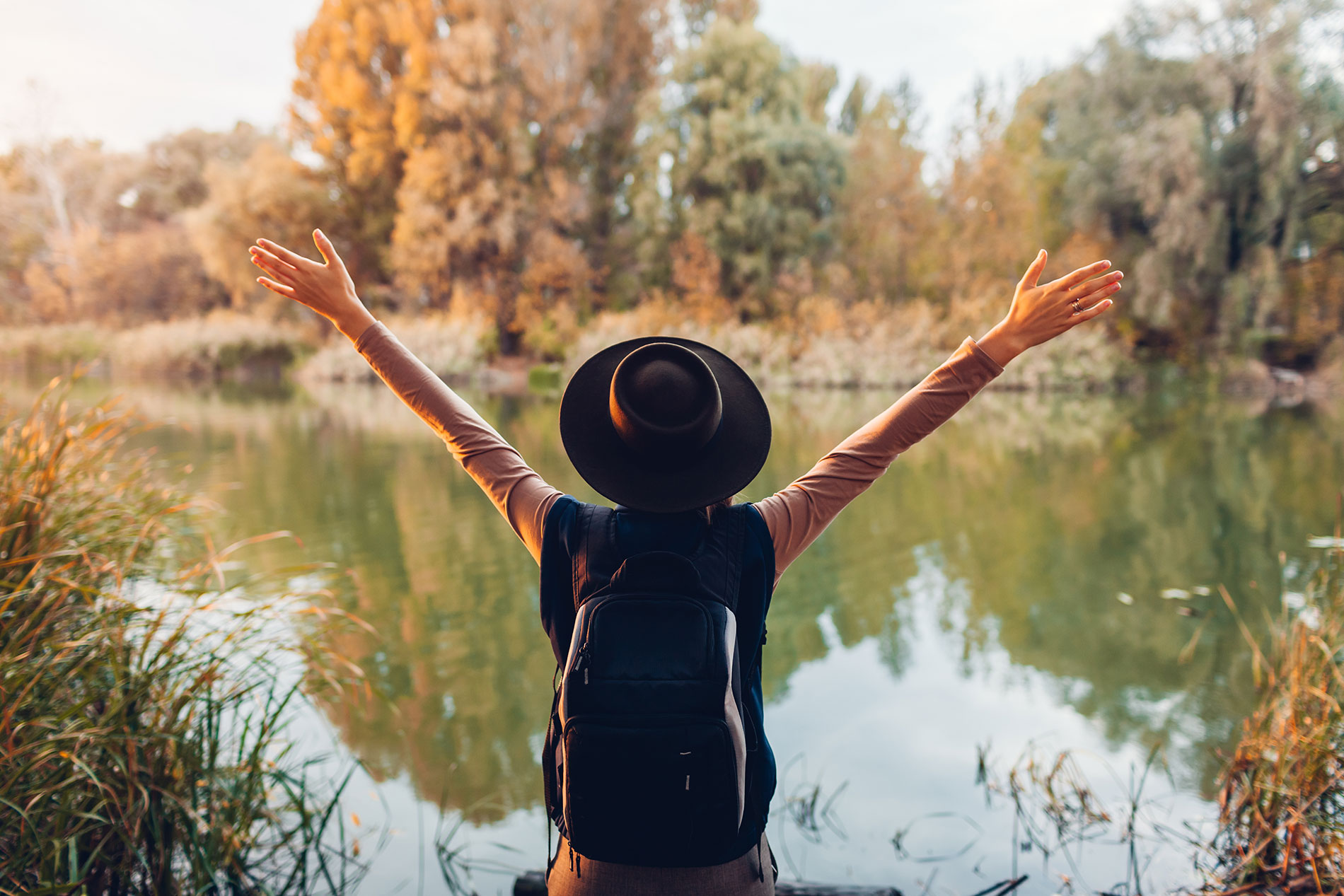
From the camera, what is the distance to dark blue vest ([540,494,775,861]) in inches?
33.4

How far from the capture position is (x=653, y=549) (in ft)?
2.75

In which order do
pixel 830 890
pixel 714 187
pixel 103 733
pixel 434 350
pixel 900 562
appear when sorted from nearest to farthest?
1. pixel 103 733
2. pixel 830 890
3. pixel 900 562
4. pixel 434 350
5. pixel 714 187

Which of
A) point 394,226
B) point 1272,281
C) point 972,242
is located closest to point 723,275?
Answer: point 972,242

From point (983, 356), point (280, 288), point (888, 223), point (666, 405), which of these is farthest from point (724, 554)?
point (888, 223)

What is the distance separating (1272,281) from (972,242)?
19.6 ft

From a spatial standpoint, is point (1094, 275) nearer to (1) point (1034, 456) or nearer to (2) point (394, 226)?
(1) point (1034, 456)

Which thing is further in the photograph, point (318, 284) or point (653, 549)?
point (318, 284)

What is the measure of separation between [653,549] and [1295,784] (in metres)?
1.83

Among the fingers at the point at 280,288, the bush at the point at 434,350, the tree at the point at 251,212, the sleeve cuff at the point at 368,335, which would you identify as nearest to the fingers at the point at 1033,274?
the sleeve cuff at the point at 368,335

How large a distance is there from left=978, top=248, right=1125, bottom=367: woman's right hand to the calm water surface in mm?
1772

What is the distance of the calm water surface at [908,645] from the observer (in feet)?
7.73

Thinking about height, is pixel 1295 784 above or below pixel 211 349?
below

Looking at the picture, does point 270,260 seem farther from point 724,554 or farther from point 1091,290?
point 1091,290

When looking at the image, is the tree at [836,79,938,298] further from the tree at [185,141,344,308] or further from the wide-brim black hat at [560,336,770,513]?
the wide-brim black hat at [560,336,770,513]
